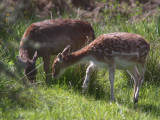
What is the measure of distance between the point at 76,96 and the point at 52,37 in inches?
85.0

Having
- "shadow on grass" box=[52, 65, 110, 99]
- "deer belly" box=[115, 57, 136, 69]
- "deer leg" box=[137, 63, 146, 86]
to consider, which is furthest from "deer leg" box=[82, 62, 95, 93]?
"deer leg" box=[137, 63, 146, 86]

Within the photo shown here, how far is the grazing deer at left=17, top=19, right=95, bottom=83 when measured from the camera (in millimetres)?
7660

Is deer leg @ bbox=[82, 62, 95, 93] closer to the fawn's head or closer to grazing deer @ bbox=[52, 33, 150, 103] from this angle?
grazing deer @ bbox=[52, 33, 150, 103]

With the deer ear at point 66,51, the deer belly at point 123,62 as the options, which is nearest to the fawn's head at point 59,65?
the deer ear at point 66,51

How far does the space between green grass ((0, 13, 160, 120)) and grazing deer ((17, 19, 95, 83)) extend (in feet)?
1.54

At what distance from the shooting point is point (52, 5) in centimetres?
1412

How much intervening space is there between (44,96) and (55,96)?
48 cm

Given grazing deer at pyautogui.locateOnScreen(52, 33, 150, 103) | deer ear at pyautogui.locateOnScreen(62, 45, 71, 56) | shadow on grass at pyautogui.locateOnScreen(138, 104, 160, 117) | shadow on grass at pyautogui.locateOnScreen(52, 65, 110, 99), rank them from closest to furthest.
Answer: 1. shadow on grass at pyautogui.locateOnScreen(138, 104, 160, 117)
2. grazing deer at pyautogui.locateOnScreen(52, 33, 150, 103)
3. shadow on grass at pyautogui.locateOnScreen(52, 65, 110, 99)
4. deer ear at pyautogui.locateOnScreen(62, 45, 71, 56)

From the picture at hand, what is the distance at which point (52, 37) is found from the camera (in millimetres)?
8109

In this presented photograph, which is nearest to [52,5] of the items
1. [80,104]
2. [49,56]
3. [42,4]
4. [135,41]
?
[42,4]

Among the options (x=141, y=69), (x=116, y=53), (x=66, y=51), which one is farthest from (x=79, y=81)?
(x=141, y=69)

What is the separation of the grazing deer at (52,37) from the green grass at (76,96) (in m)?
0.47

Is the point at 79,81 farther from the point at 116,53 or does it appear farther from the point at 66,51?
the point at 116,53

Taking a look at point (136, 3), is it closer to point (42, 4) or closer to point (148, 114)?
point (42, 4)
